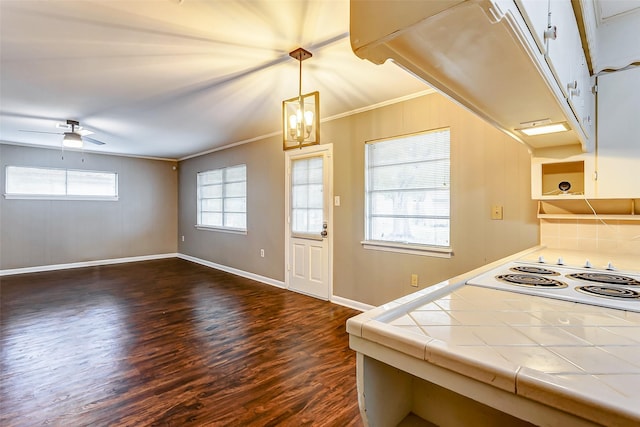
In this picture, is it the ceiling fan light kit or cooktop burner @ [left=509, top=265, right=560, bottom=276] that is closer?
cooktop burner @ [left=509, top=265, right=560, bottom=276]

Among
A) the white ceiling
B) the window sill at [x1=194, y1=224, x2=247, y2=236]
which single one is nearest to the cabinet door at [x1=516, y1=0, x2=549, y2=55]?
the white ceiling

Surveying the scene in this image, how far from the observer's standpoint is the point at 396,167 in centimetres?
345

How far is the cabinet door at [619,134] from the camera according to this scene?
177 centimetres

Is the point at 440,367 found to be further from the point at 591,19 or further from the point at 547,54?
the point at 591,19

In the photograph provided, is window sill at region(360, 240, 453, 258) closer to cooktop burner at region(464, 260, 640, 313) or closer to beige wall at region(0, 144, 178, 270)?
cooktop burner at region(464, 260, 640, 313)

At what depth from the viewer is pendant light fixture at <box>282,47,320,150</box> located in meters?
2.35

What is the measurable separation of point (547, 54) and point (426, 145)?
2416 millimetres

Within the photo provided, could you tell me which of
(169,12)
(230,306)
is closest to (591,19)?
(169,12)

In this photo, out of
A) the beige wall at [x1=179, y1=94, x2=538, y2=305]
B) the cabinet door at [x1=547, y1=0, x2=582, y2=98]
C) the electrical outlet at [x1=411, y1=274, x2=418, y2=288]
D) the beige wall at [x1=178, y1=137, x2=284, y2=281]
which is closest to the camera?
the cabinet door at [x1=547, y1=0, x2=582, y2=98]

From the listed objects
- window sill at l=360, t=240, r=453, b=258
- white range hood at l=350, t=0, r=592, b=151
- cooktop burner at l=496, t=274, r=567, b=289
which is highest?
white range hood at l=350, t=0, r=592, b=151

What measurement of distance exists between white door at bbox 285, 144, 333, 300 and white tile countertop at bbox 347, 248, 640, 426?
306 cm

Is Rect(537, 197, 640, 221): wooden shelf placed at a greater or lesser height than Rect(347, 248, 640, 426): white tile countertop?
greater

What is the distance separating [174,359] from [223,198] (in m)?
4.10

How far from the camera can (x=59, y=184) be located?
617 centimetres
